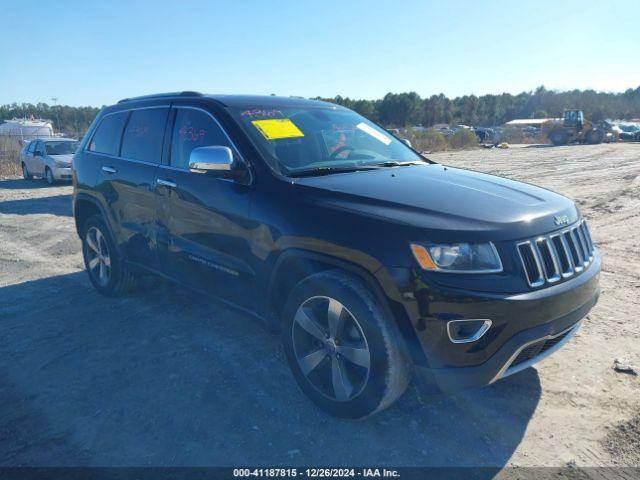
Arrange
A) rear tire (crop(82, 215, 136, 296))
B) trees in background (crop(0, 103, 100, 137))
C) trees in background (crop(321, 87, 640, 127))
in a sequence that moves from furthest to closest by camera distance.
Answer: trees in background (crop(0, 103, 100, 137)), trees in background (crop(321, 87, 640, 127)), rear tire (crop(82, 215, 136, 296))

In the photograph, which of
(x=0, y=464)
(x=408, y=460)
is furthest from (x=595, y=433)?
(x=0, y=464)

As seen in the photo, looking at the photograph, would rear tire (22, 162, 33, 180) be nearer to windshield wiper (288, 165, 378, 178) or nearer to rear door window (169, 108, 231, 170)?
rear door window (169, 108, 231, 170)

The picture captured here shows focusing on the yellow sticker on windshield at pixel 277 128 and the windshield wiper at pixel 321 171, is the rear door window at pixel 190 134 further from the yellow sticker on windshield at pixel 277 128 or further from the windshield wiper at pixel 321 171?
the windshield wiper at pixel 321 171

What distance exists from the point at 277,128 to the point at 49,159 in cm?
1460

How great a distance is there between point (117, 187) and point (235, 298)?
1.92 metres

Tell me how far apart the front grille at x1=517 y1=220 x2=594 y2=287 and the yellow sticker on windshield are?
181 cm

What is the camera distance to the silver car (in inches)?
598

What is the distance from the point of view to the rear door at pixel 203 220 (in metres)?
3.27

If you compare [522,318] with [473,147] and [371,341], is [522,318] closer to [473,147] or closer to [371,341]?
[371,341]

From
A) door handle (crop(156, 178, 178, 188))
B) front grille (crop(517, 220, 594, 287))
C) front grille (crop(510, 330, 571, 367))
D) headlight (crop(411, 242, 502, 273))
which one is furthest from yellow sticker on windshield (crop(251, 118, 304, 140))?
front grille (crop(510, 330, 571, 367))

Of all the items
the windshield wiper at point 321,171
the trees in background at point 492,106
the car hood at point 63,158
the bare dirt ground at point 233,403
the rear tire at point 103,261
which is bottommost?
the bare dirt ground at point 233,403

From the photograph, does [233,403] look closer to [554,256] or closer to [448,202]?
[448,202]

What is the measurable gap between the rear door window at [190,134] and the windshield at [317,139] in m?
0.21

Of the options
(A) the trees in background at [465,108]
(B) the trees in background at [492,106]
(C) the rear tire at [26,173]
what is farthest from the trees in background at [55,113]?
(C) the rear tire at [26,173]
